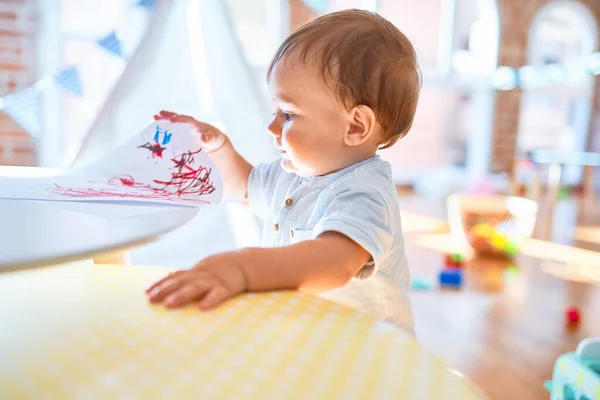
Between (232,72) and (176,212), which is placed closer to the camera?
(176,212)

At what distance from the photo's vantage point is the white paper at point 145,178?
543 mm

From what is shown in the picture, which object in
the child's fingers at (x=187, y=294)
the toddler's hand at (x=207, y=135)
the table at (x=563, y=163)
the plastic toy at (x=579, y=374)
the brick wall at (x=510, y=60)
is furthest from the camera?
the brick wall at (x=510, y=60)

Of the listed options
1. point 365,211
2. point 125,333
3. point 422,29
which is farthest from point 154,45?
point 422,29

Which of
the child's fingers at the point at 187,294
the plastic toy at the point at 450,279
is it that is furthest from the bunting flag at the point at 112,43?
the plastic toy at the point at 450,279

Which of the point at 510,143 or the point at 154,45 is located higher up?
the point at 154,45

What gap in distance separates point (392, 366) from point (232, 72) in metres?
1.13

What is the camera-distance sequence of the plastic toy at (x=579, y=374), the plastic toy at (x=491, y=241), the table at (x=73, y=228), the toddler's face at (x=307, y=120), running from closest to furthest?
the table at (x=73, y=228)
the toddler's face at (x=307, y=120)
the plastic toy at (x=579, y=374)
the plastic toy at (x=491, y=241)

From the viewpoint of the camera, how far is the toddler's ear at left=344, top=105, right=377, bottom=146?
704 millimetres

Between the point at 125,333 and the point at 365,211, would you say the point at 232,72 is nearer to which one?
the point at 365,211

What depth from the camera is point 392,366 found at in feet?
1.32

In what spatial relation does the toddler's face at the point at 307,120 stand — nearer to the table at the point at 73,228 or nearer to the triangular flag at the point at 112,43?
the table at the point at 73,228

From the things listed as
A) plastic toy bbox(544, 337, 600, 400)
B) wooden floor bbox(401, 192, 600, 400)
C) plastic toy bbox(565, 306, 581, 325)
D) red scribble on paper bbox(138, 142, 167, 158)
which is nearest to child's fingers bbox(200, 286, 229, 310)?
red scribble on paper bbox(138, 142, 167, 158)

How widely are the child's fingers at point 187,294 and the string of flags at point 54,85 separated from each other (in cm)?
100

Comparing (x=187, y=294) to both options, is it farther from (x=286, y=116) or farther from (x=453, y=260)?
(x=453, y=260)
